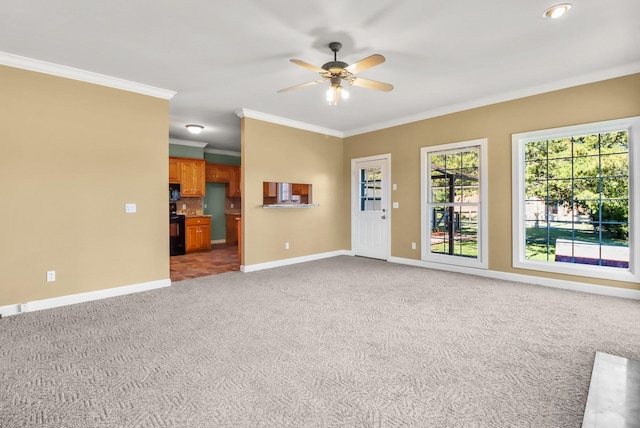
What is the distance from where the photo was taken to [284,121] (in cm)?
598

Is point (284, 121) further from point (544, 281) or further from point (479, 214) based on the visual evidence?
point (544, 281)

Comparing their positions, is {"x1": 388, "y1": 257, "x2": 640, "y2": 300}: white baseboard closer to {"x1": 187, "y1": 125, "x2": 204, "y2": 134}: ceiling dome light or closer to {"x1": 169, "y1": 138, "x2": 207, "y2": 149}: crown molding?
A: {"x1": 187, "y1": 125, "x2": 204, "y2": 134}: ceiling dome light

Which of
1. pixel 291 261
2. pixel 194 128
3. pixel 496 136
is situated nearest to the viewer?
pixel 496 136

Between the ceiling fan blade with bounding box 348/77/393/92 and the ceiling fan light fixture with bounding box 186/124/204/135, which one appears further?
the ceiling fan light fixture with bounding box 186/124/204/135

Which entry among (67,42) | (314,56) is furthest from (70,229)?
(314,56)

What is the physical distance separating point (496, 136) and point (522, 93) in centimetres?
66

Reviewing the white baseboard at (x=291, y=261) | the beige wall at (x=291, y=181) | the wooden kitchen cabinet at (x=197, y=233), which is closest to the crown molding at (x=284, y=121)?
the beige wall at (x=291, y=181)

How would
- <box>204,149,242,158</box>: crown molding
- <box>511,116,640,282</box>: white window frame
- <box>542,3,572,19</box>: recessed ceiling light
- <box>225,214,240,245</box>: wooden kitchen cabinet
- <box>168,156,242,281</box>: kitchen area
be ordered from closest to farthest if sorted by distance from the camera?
<box>542,3,572,19</box>: recessed ceiling light, <box>511,116,640,282</box>: white window frame, <box>168,156,242,281</box>: kitchen area, <box>204,149,242,158</box>: crown molding, <box>225,214,240,245</box>: wooden kitchen cabinet

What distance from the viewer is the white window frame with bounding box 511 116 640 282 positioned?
12.3 ft

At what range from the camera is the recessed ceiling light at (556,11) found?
2568 mm

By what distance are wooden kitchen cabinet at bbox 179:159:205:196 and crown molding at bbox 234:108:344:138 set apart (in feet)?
9.59

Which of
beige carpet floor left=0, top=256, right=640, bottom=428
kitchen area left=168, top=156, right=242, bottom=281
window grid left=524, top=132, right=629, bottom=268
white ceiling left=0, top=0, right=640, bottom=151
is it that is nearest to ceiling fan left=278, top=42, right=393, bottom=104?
white ceiling left=0, top=0, right=640, bottom=151

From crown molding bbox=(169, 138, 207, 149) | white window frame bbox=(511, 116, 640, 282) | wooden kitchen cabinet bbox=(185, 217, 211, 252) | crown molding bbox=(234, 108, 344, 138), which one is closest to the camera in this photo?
white window frame bbox=(511, 116, 640, 282)

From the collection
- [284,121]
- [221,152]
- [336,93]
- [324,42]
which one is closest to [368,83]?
[336,93]
